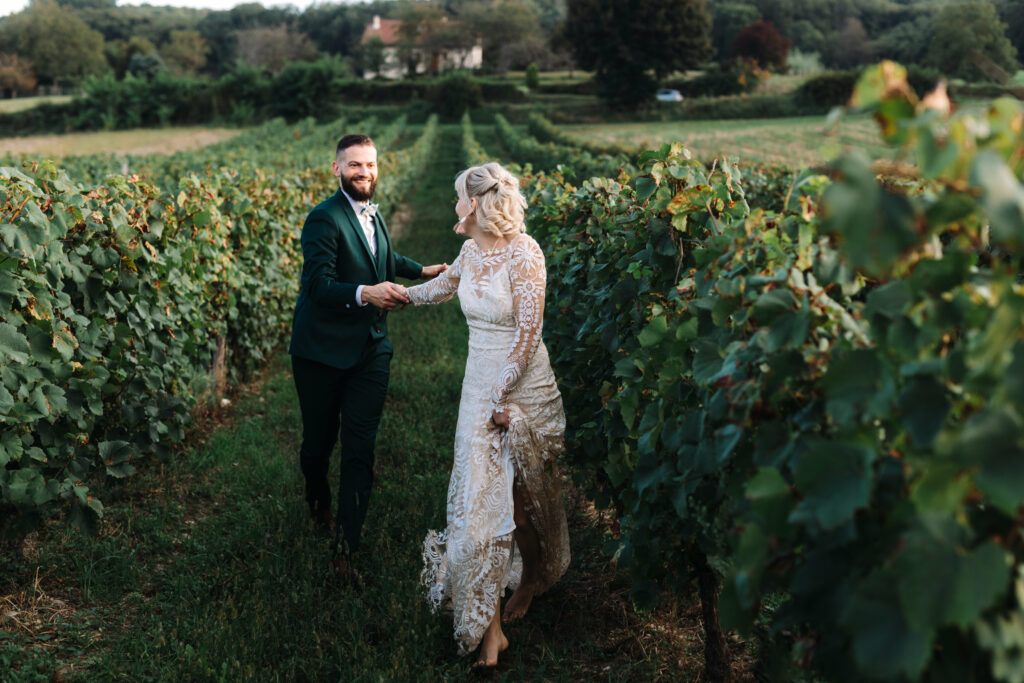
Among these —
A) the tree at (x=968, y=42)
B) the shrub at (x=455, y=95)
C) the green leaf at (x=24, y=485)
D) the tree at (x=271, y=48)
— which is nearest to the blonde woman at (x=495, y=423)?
the green leaf at (x=24, y=485)

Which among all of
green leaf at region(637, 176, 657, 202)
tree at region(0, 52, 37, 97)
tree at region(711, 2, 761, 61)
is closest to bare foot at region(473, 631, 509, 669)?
green leaf at region(637, 176, 657, 202)

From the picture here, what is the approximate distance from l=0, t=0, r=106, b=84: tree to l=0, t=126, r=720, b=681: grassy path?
103 m

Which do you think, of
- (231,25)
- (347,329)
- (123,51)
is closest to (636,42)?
(347,329)

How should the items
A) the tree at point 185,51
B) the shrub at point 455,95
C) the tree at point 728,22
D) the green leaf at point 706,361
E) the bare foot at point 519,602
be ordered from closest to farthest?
the green leaf at point 706,361, the bare foot at point 519,602, the shrub at point 455,95, the tree at point 728,22, the tree at point 185,51

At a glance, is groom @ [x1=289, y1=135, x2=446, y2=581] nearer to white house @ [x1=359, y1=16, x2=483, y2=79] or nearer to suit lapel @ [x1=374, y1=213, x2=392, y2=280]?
suit lapel @ [x1=374, y1=213, x2=392, y2=280]

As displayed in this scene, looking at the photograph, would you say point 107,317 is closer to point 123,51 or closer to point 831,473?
point 831,473

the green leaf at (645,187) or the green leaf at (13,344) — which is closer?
the green leaf at (645,187)

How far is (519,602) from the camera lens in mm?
3885

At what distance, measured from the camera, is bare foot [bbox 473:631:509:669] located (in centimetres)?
345

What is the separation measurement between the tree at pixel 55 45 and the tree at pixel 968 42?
90.8m

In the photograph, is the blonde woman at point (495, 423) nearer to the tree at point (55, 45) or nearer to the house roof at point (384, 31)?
the tree at point (55, 45)

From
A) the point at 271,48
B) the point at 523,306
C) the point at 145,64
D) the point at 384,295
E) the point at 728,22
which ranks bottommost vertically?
the point at 384,295

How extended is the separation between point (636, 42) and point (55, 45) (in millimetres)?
70398

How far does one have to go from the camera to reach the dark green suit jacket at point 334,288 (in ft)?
13.7
